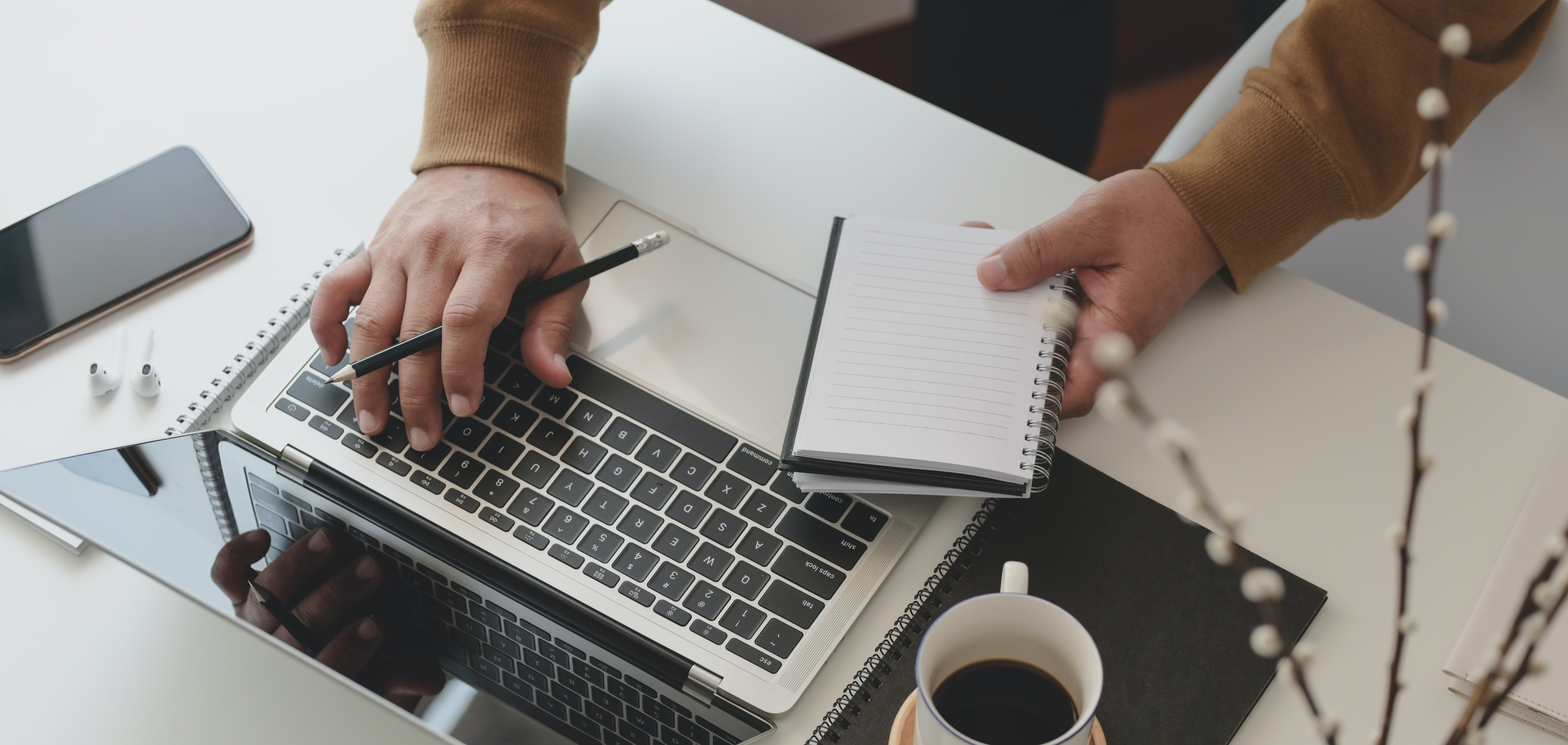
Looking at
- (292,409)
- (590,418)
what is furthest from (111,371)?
(590,418)

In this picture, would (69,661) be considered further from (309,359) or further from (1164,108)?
(1164,108)

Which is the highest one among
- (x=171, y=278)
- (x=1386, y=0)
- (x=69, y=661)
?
(x=1386, y=0)

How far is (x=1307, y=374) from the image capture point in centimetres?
79

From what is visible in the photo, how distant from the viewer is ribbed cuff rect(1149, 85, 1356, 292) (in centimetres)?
79

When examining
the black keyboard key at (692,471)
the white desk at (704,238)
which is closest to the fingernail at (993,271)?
the white desk at (704,238)

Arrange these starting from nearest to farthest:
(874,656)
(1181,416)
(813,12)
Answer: (874,656) → (1181,416) → (813,12)

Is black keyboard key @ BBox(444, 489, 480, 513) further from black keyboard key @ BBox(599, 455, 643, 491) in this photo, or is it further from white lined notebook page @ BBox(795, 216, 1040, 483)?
white lined notebook page @ BBox(795, 216, 1040, 483)

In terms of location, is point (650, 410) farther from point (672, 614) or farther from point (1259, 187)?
point (1259, 187)

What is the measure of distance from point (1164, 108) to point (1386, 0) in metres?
1.33

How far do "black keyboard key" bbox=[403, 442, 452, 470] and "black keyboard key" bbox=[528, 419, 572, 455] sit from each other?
0.19ft

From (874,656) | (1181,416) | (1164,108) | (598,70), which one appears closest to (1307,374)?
(1181,416)

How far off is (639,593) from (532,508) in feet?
0.32

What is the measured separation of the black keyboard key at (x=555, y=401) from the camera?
751 millimetres

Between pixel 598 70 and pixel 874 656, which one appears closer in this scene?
pixel 874 656
